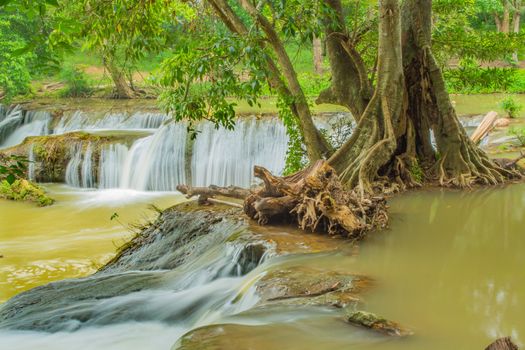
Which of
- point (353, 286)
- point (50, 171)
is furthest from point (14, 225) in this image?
point (353, 286)

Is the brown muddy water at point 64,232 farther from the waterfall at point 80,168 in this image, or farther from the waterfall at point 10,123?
the waterfall at point 10,123

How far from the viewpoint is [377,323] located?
4.02m

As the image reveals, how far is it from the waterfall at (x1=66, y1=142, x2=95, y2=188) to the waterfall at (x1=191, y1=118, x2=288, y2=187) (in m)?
3.15

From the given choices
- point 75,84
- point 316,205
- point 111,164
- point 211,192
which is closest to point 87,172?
point 111,164

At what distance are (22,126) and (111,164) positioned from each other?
24.6 ft

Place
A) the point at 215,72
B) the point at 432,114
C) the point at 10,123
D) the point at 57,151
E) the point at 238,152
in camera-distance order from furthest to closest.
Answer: the point at 10,123 < the point at 57,151 < the point at 238,152 < the point at 432,114 < the point at 215,72

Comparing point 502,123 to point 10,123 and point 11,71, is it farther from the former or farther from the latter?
point 11,71

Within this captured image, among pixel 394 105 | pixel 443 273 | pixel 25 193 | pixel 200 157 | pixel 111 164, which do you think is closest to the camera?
pixel 443 273

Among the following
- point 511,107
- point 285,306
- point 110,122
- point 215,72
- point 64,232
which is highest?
point 215,72

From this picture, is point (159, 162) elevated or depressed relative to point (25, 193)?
elevated

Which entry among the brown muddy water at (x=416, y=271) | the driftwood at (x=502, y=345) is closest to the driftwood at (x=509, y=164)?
the brown muddy water at (x=416, y=271)

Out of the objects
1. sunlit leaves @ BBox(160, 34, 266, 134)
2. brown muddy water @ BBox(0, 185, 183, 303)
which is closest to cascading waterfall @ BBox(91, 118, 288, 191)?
brown muddy water @ BBox(0, 185, 183, 303)

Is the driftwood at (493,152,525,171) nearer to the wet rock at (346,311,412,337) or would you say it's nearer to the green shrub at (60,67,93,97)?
the wet rock at (346,311,412,337)

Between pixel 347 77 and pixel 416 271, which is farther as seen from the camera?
pixel 347 77
